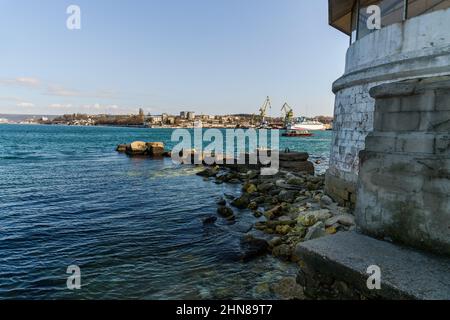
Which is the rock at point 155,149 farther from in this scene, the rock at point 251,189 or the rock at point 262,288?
the rock at point 262,288

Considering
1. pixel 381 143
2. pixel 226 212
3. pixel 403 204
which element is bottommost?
pixel 226 212

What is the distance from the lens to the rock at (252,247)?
7.94 metres

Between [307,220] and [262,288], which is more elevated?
[307,220]

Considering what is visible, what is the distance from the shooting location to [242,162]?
86.2 ft

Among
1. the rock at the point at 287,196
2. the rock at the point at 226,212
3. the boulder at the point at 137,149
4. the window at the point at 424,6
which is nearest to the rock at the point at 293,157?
the rock at the point at 287,196

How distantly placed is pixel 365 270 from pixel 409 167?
1.83 m

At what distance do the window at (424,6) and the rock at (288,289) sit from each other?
658 centimetres

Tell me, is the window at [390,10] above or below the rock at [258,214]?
above

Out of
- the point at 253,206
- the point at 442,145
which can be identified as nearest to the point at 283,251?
the point at 442,145

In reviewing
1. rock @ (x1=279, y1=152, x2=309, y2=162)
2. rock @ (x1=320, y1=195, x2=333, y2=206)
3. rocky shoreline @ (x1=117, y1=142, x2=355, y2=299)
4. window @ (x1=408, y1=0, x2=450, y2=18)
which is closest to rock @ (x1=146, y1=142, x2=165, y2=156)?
rock @ (x1=279, y1=152, x2=309, y2=162)

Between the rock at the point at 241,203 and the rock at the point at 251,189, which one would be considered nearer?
the rock at the point at 241,203

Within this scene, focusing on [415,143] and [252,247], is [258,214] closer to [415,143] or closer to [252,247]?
[252,247]

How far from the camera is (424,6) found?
6.73 m
